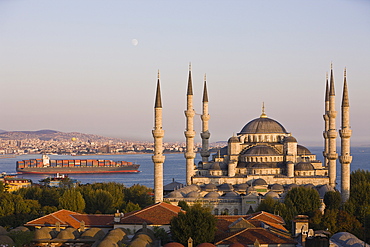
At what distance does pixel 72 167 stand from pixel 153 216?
12002 centimetres

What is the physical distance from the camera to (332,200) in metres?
41.0

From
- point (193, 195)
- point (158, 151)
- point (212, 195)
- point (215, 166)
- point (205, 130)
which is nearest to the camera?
point (158, 151)

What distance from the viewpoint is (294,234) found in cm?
2819

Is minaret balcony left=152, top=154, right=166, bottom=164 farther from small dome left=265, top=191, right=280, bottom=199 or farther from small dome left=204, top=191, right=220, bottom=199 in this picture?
small dome left=265, top=191, right=280, bottom=199

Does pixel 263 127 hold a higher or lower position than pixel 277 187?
higher

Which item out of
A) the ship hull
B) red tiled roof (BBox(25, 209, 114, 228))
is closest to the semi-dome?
red tiled roof (BBox(25, 209, 114, 228))

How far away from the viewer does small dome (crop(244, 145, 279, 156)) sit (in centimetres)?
5301

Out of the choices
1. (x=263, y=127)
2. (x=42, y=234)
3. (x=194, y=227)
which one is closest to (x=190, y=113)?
(x=263, y=127)

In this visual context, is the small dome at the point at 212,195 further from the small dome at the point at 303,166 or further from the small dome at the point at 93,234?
the small dome at the point at 93,234

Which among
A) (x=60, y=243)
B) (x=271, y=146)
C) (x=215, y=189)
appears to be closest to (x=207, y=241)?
(x=60, y=243)

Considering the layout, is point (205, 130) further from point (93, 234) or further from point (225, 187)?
point (93, 234)

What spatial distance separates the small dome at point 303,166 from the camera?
51250 millimetres

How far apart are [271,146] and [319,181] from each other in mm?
6410

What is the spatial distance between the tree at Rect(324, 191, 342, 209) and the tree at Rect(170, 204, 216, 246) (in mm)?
14080
